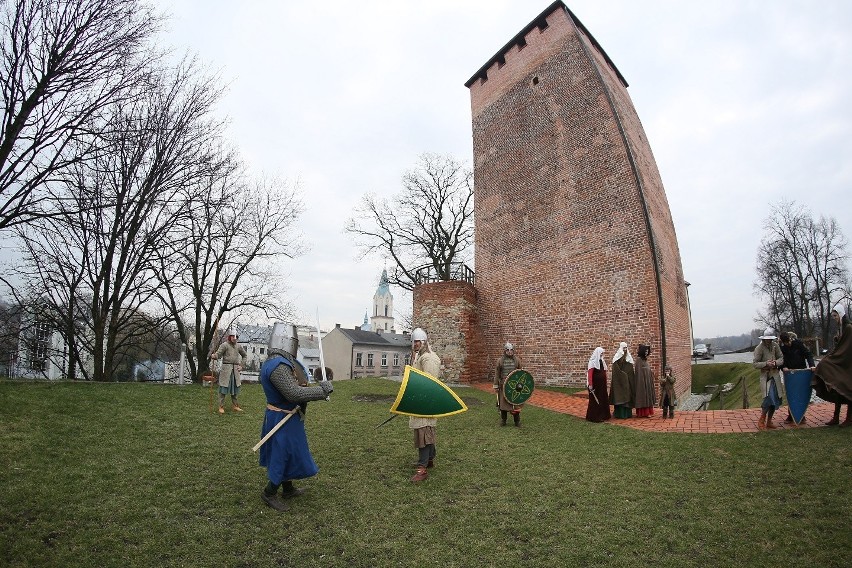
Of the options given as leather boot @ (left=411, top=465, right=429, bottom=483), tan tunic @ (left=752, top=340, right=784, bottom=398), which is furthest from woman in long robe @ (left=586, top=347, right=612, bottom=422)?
leather boot @ (left=411, top=465, right=429, bottom=483)

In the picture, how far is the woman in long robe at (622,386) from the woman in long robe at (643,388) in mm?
128

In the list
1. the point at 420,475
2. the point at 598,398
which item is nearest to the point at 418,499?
the point at 420,475

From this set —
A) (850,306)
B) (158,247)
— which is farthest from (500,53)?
(850,306)

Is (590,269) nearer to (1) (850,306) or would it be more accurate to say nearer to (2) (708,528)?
(2) (708,528)

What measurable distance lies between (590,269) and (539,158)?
4539mm

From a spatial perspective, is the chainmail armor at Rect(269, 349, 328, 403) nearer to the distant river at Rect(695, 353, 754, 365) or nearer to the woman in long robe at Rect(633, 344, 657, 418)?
the woman in long robe at Rect(633, 344, 657, 418)

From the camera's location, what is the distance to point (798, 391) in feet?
20.9

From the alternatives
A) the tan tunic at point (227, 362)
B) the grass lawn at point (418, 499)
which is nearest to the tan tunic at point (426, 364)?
the grass lawn at point (418, 499)

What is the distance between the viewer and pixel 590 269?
42.8 ft

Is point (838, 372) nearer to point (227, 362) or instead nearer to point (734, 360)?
point (227, 362)

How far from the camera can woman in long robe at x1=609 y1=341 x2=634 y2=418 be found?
8719 millimetres

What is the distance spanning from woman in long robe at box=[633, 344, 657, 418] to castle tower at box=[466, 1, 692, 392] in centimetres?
A: 283

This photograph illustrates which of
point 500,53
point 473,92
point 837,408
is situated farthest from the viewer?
point 473,92

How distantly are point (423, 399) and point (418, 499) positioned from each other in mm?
1003
